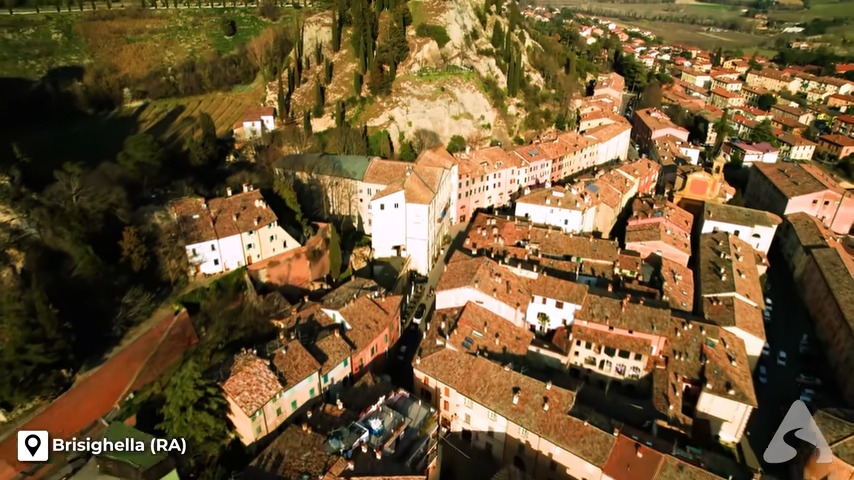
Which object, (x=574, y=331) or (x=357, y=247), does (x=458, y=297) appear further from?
(x=357, y=247)

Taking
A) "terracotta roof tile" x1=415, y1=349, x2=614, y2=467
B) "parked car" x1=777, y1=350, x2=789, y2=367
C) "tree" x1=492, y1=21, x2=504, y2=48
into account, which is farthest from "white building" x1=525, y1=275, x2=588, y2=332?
"tree" x1=492, y1=21, x2=504, y2=48

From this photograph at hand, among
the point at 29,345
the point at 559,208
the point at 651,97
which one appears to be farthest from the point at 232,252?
the point at 651,97

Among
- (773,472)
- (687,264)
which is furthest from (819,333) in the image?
(773,472)

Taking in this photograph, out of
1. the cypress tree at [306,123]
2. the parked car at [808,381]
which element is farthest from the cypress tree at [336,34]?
the parked car at [808,381]

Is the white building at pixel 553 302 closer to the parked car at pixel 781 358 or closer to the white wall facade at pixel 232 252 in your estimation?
the parked car at pixel 781 358

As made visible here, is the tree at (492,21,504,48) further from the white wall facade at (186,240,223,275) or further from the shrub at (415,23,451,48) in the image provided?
the white wall facade at (186,240,223,275)

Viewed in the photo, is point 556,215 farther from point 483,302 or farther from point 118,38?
point 118,38
